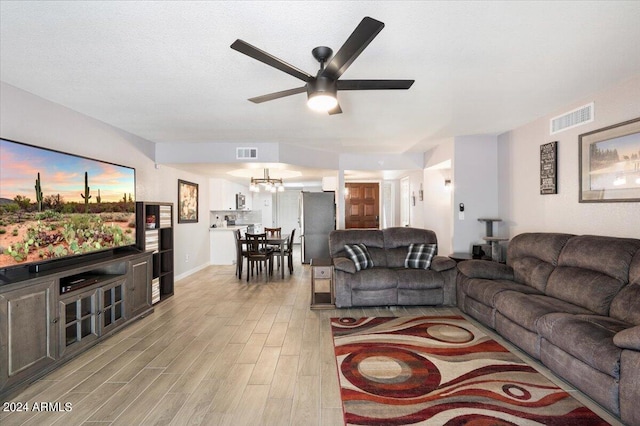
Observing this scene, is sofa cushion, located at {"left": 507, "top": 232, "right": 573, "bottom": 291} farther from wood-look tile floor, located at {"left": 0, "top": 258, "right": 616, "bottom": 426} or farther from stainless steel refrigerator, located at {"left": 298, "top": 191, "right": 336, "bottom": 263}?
stainless steel refrigerator, located at {"left": 298, "top": 191, "right": 336, "bottom": 263}

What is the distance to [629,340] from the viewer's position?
1808mm

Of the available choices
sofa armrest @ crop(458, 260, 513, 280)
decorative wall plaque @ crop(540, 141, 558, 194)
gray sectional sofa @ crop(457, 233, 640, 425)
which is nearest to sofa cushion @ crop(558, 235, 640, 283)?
gray sectional sofa @ crop(457, 233, 640, 425)

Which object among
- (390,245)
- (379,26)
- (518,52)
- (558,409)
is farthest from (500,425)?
(390,245)

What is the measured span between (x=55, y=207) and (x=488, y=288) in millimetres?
4393

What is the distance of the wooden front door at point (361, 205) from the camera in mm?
8117

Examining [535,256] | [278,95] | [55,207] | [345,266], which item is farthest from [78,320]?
[535,256]

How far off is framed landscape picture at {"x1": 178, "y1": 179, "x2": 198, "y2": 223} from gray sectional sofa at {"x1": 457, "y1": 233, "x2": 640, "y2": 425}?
4.97 m

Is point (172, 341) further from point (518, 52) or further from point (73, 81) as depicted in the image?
point (518, 52)

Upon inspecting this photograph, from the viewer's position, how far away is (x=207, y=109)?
11.3 ft

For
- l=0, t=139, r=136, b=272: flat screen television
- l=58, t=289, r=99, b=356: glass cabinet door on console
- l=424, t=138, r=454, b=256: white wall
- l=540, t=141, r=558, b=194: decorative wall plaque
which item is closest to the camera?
l=0, t=139, r=136, b=272: flat screen television

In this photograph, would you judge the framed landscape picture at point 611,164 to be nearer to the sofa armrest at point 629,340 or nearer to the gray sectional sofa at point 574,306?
the gray sectional sofa at point 574,306

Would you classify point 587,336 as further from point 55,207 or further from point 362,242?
point 55,207

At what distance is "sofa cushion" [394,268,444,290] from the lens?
13.2ft

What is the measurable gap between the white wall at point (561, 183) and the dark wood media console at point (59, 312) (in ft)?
16.7
